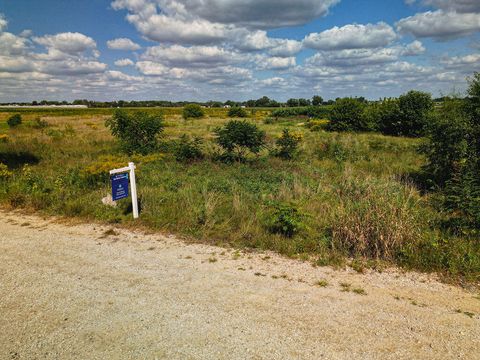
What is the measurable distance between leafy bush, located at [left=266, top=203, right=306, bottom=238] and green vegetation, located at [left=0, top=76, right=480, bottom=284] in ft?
0.07

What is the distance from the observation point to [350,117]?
117 feet

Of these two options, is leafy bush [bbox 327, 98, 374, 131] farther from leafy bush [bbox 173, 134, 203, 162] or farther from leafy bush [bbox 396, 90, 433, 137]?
leafy bush [bbox 173, 134, 203, 162]

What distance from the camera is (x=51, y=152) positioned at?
18.9 metres

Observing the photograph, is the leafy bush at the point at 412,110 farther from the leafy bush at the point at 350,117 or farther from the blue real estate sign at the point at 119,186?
the blue real estate sign at the point at 119,186

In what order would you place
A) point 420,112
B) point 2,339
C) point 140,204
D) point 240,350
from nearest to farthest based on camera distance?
point 240,350 → point 2,339 → point 140,204 → point 420,112

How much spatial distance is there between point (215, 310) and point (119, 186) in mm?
4533

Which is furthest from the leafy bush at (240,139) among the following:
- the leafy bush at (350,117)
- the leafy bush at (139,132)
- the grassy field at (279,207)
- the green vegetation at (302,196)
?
the leafy bush at (350,117)

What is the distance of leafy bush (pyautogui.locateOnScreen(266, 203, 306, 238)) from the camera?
6.54 meters

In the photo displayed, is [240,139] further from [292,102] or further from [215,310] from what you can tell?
[292,102]

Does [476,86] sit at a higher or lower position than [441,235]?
higher

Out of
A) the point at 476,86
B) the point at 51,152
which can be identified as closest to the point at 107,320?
the point at 476,86

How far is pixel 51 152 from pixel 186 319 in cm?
1817

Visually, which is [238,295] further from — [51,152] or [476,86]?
[51,152]

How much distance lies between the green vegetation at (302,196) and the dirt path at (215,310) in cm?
71
